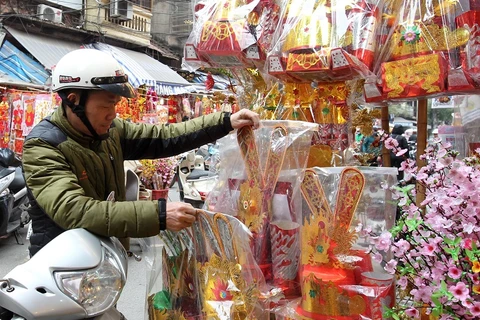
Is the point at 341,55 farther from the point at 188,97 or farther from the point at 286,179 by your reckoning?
the point at 188,97

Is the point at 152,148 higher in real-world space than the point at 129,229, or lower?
higher

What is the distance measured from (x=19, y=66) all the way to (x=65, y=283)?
11.4m

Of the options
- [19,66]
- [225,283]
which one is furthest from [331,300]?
[19,66]

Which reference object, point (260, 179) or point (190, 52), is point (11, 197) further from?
point (260, 179)

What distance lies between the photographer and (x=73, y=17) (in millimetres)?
15062

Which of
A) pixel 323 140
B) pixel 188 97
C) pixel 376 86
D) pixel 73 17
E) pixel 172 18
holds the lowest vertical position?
pixel 323 140

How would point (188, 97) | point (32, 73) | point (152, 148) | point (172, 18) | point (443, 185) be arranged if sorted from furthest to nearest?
point (172, 18)
point (188, 97)
point (32, 73)
point (152, 148)
point (443, 185)

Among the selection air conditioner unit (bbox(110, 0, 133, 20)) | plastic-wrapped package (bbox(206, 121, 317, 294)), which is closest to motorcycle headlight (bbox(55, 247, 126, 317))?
plastic-wrapped package (bbox(206, 121, 317, 294))

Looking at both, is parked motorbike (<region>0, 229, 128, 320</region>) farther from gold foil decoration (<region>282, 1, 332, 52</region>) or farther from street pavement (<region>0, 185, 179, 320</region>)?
street pavement (<region>0, 185, 179, 320</region>)

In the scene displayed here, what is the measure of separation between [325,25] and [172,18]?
21.5 metres

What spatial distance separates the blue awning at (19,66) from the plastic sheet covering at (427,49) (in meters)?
10.7

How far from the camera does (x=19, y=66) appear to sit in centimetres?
1125

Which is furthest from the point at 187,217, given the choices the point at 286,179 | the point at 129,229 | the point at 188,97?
the point at 188,97

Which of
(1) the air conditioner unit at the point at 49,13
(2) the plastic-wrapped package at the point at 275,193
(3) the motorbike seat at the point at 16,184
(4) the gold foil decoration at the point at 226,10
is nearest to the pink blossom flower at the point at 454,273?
(2) the plastic-wrapped package at the point at 275,193
